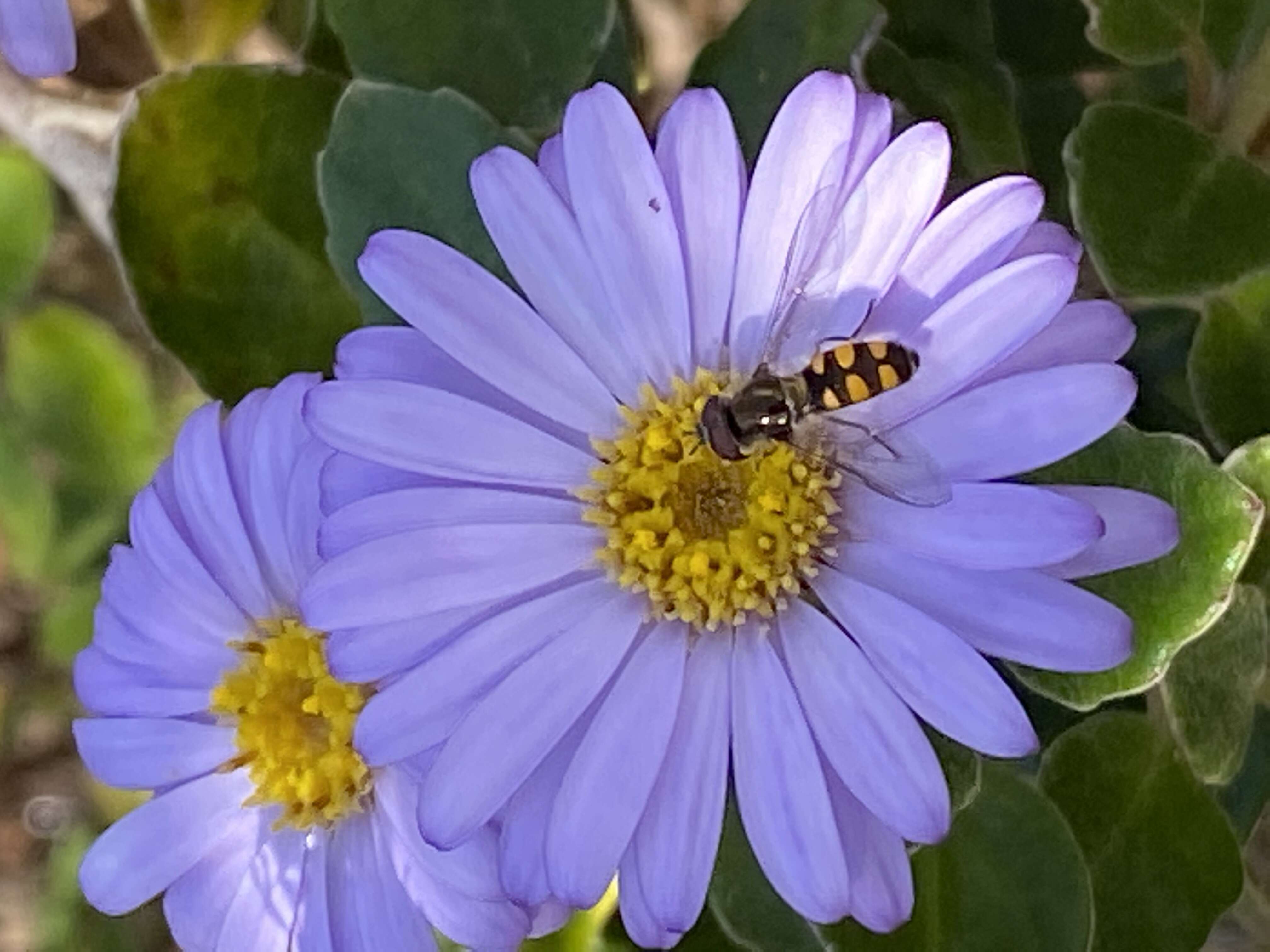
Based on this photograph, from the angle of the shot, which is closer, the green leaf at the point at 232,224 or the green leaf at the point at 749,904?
the green leaf at the point at 749,904

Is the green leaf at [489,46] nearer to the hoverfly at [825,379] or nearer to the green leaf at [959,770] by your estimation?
the hoverfly at [825,379]

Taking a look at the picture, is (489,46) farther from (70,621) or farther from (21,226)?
(70,621)

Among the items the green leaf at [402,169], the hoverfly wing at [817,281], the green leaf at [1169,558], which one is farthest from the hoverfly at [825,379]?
the green leaf at [402,169]

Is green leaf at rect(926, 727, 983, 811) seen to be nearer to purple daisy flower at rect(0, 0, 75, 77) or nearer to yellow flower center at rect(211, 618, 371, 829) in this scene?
yellow flower center at rect(211, 618, 371, 829)

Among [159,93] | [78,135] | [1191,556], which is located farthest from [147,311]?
[1191,556]

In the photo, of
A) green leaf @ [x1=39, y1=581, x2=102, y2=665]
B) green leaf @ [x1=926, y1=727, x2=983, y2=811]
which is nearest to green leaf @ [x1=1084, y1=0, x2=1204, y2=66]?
green leaf @ [x1=926, y1=727, x2=983, y2=811]

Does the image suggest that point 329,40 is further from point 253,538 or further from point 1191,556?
point 1191,556

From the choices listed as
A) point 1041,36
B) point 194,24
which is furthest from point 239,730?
point 1041,36
